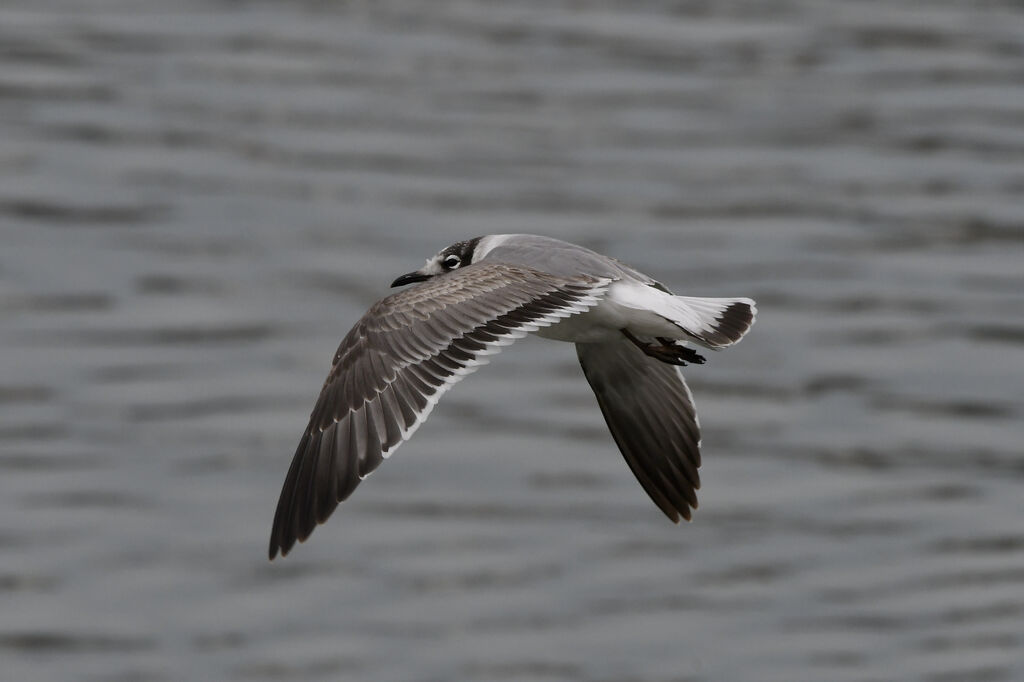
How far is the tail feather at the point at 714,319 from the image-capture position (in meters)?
9.56

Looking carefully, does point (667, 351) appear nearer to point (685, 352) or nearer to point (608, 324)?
point (685, 352)

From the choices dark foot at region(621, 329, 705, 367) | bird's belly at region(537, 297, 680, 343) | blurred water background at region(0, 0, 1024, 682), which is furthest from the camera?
blurred water background at region(0, 0, 1024, 682)

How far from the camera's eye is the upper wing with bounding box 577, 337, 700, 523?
1084 centimetres

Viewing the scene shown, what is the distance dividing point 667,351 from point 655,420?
0.89 metres

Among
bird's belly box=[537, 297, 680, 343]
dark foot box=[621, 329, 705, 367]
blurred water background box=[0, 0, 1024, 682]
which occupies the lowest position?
blurred water background box=[0, 0, 1024, 682]

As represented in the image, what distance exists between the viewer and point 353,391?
9289 millimetres

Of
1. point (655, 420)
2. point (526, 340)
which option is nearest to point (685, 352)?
point (655, 420)

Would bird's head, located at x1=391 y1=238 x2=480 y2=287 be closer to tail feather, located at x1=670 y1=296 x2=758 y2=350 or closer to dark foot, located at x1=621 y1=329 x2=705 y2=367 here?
dark foot, located at x1=621 y1=329 x2=705 y2=367

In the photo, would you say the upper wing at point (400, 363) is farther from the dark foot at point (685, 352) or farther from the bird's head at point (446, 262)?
the bird's head at point (446, 262)

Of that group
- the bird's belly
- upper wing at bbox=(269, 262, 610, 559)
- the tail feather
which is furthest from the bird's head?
the tail feather

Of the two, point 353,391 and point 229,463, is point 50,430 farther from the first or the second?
point 353,391

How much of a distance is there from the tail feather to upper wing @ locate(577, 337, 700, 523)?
90cm

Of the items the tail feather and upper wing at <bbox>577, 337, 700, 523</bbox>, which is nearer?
the tail feather

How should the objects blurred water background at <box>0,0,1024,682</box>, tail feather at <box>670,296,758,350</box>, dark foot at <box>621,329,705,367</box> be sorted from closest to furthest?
tail feather at <box>670,296,758,350</box>, dark foot at <box>621,329,705,367</box>, blurred water background at <box>0,0,1024,682</box>
